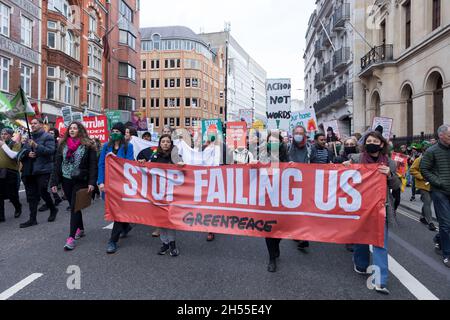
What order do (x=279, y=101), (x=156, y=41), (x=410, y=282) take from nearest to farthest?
(x=410, y=282) → (x=279, y=101) → (x=156, y=41)

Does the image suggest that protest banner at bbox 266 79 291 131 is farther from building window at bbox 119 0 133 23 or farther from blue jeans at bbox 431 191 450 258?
building window at bbox 119 0 133 23

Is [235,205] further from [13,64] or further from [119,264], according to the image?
[13,64]

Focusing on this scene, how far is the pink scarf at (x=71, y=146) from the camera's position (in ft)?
17.5

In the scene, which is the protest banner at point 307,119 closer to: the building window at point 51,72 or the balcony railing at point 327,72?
the building window at point 51,72

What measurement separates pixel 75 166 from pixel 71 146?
1.10 feet

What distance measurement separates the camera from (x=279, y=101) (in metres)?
10.2

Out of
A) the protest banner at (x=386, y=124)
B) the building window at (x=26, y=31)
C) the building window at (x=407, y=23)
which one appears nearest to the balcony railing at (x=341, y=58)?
the building window at (x=407, y=23)

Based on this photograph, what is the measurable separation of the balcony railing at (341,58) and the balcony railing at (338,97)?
1.89m

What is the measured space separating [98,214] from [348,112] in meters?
26.2

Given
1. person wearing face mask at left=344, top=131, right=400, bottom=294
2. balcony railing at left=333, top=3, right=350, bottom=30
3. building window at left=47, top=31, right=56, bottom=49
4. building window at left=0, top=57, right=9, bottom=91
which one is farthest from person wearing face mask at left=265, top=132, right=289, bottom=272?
balcony railing at left=333, top=3, right=350, bottom=30

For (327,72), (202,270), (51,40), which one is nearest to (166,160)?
(202,270)

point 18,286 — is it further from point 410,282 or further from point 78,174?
point 410,282

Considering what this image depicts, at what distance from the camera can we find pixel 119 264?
4.49 metres

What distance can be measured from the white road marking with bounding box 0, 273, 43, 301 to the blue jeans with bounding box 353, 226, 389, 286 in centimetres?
378
